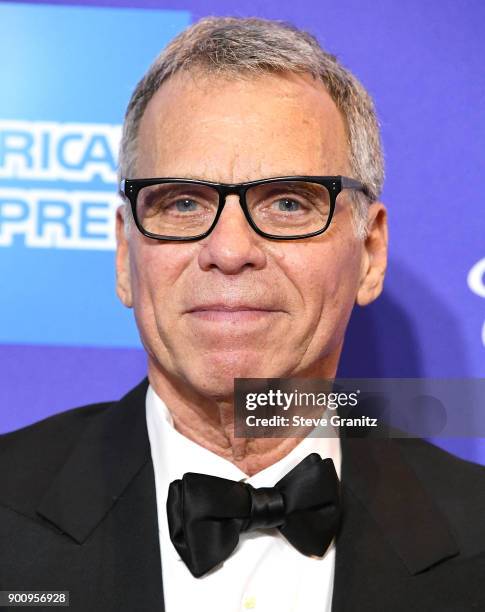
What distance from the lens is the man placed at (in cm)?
178

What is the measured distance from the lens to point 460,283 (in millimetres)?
2484

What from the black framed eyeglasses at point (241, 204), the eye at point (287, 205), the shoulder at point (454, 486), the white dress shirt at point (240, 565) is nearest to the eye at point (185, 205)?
the black framed eyeglasses at point (241, 204)

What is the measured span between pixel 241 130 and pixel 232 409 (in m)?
0.55

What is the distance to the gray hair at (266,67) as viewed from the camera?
1.93 metres

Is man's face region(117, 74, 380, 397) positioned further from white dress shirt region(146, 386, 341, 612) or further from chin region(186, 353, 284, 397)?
white dress shirt region(146, 386, 341, 612)

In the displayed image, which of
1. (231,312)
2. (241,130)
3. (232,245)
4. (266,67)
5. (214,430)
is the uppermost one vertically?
(266,67)

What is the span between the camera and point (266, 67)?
6.31 ft

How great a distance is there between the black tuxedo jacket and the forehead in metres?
0.53

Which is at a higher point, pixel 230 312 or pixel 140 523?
pixel 230 312

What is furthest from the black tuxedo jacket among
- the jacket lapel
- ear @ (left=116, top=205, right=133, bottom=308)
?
ear @ (left=116, top=205, right=133, bottom=308)

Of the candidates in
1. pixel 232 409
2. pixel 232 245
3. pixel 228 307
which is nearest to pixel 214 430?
pixel 232 409

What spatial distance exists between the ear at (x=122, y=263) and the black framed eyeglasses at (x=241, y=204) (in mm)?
171

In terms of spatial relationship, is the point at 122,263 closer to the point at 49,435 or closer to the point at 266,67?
the point at 49,435

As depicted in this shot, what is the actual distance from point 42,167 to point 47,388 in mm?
568
